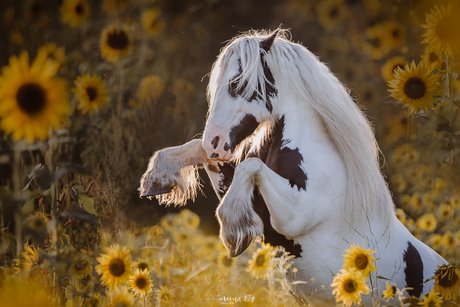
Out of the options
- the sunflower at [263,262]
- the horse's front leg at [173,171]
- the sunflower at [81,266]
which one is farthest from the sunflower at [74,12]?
the sunflower at [263,262]

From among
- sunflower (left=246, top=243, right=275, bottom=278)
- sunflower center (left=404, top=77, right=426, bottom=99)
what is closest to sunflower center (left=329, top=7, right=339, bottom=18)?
sunflower center (left=404, top=77, right=426, bottom=99)

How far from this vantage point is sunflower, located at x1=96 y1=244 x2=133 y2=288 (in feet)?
3.45

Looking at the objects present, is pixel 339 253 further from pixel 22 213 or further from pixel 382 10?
pixel 382 10

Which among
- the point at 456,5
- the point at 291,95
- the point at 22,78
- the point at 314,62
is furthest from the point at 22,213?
the point at 456,5

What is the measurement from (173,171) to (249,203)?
276 mm

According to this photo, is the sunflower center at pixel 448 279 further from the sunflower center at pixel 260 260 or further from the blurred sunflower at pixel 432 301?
the sunflower center at pixel 260 260

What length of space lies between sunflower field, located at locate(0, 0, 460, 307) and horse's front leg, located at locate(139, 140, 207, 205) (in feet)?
0.55

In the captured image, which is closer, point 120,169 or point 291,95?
point 291,95

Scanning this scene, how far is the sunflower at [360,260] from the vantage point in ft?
2.84

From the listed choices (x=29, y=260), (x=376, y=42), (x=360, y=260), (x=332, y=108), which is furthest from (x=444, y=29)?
(x=29, y=260)

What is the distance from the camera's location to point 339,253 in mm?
1019

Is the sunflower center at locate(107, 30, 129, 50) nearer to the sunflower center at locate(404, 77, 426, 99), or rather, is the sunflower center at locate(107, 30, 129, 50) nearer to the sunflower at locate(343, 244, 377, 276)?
the sunflower center at locate(404, 77, 426, 99)

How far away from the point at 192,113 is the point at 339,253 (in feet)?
5.57

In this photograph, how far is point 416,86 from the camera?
3.91ft
